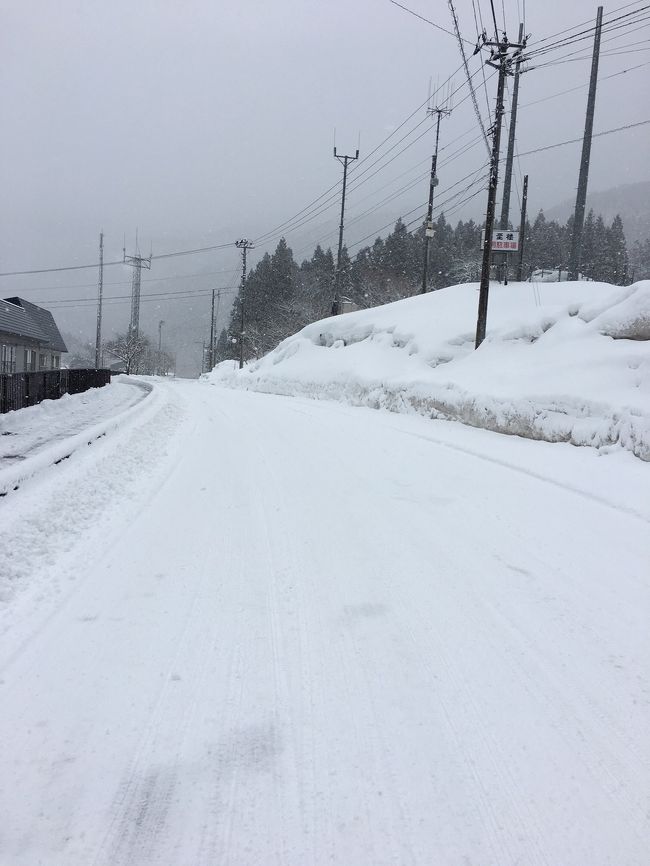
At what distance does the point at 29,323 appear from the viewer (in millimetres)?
37875

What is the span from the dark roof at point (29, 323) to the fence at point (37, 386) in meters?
12.6

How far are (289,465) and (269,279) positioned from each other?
7492 cm

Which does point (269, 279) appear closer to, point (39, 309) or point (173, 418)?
point (39, 309)

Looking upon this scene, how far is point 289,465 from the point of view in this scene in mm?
7707

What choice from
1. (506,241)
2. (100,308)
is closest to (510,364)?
A: (506,241)

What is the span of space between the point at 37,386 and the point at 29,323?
82.7 feet

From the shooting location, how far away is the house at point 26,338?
34156 mm

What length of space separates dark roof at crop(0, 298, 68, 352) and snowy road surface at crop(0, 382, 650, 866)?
33.8 meters

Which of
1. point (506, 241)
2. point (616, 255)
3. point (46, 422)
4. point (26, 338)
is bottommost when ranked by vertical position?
point (46, 422)

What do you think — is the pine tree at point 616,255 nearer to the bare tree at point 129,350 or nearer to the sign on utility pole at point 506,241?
the sign on utility pole at point 506,241

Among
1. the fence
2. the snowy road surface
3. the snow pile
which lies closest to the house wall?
the fence

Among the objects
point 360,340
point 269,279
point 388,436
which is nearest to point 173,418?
point 388,436

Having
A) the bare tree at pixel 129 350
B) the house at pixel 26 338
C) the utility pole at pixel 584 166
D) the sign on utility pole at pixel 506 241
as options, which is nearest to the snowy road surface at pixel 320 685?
the sign on utility pole at pixel 506 241

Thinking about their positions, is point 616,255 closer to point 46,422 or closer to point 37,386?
point 37,386
